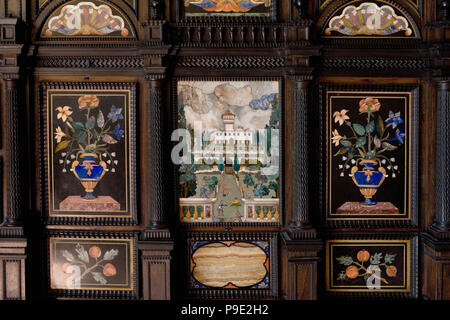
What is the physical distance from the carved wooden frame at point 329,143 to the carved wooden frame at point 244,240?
550 mm

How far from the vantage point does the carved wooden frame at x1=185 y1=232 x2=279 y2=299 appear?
12.9 ft

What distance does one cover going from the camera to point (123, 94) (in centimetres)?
390

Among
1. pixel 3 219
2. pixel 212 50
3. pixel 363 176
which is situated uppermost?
pixel 212 50

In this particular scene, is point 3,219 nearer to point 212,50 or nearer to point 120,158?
point 120,158

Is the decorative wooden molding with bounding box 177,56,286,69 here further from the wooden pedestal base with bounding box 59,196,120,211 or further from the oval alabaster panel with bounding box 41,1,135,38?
the wooden pedestal base with bounding box 59,196,120,211

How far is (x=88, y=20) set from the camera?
12.7 feet

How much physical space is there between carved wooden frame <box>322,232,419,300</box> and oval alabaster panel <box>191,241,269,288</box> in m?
0.61

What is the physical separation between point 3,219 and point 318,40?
11.1 ft

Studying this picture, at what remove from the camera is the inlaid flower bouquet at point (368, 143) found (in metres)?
3.90

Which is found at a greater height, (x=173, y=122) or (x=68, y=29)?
(x=68, y=29)

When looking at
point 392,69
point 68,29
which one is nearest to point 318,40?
point 392,69

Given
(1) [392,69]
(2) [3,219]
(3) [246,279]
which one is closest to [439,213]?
(1) [392,69]

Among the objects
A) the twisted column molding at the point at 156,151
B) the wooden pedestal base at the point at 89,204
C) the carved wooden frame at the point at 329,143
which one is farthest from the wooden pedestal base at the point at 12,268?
the carved wooden frame at the point at 329,143

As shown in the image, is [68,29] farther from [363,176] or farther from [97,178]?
[363,176]
